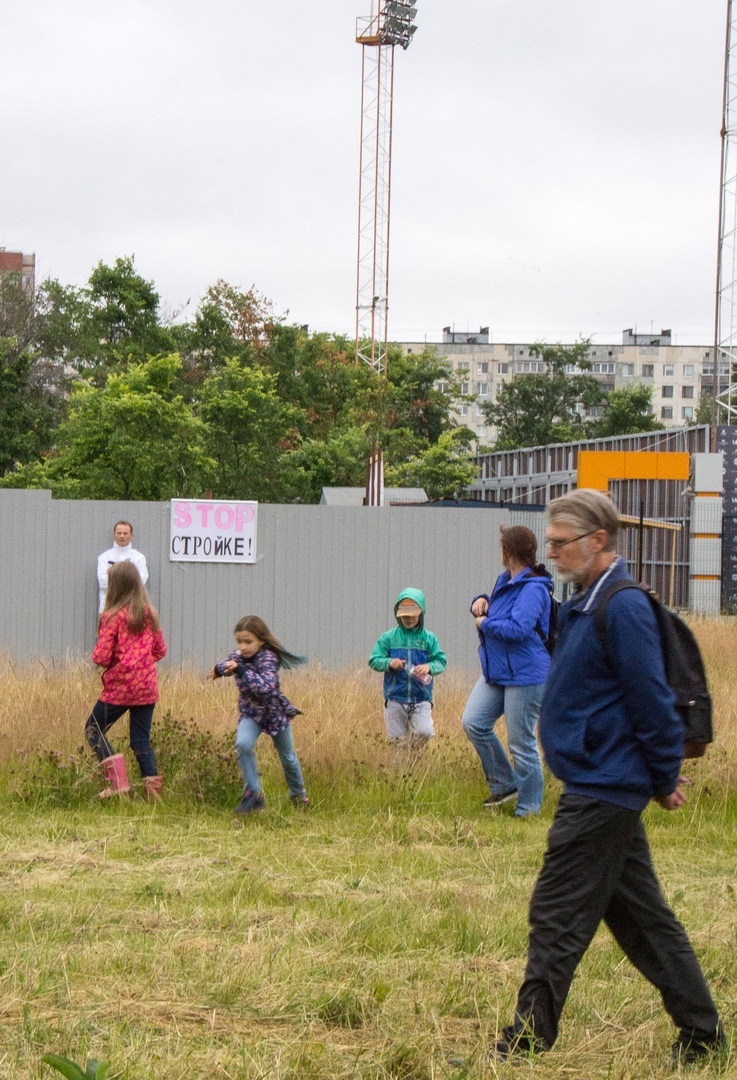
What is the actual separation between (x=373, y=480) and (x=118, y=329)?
40.1 ft

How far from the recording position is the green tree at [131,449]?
68.4ft

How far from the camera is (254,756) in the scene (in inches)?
328

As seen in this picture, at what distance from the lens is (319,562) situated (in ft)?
50.1

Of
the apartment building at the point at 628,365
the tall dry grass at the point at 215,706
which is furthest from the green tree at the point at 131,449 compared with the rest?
the apartment building at the point at 628,365

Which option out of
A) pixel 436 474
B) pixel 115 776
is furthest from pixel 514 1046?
pixel 436 474

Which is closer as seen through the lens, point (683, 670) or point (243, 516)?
→ point (683, 670)

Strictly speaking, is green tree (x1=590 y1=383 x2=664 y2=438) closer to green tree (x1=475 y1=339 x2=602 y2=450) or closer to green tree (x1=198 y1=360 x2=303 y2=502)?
green tree (x1=475 y1=339 x2=602 y2=450)

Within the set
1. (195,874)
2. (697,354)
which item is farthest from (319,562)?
(697,354)

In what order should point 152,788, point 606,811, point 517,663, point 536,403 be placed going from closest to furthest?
point 606,811, point 517,663, point 152,788, point 536,403

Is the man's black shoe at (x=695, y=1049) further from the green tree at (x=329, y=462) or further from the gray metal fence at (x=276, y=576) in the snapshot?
the green tree at (x=329, y=462)

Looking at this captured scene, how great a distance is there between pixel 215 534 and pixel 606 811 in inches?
445

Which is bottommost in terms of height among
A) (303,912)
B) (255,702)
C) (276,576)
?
(303,912)

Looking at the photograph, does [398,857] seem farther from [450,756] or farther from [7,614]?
[7,614]

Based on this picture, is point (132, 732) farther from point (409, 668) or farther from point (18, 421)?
point (18, 421)
